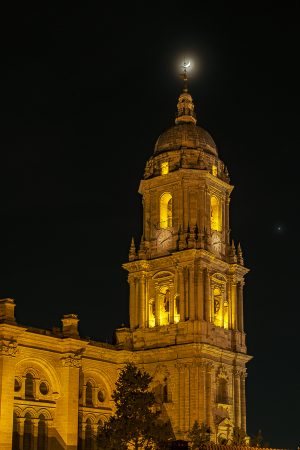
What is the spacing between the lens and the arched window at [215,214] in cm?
8431

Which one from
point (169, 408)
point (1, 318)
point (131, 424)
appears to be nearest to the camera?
point (131, 424)

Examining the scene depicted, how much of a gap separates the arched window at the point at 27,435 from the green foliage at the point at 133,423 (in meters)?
9.67

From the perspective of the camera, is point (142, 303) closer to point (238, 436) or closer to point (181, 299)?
point (181, 299)

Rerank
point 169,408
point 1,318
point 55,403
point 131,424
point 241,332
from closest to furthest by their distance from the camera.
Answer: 1. point 131,424
2. point 1,318
3. point 55,403
4. point 169,408
5. point 241,332

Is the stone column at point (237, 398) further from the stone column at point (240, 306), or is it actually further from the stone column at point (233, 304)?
the stone column at point (240, 306)

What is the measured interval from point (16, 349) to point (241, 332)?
2432 centimetres

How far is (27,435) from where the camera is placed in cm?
6775

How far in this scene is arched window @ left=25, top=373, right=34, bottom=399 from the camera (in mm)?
68656

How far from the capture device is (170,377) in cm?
7650

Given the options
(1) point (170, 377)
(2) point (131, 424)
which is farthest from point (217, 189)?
(2) point (131, 424)

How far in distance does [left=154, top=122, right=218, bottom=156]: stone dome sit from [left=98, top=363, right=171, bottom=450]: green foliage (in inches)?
1182

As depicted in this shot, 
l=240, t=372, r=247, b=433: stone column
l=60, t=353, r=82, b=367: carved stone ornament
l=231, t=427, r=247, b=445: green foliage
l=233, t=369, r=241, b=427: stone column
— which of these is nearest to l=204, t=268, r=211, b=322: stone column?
l=233, t=369, r=241, b=427: stone column

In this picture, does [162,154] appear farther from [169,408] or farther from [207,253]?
[169,408]

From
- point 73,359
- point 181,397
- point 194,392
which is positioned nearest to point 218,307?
point 194,392
